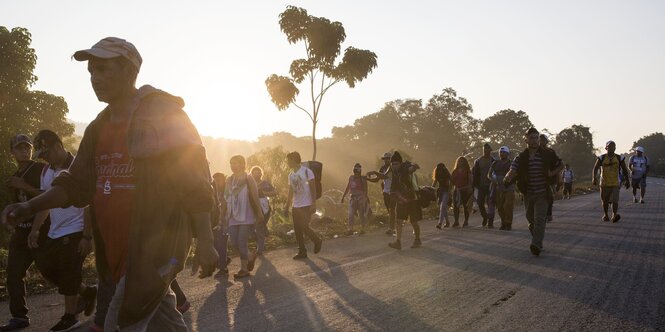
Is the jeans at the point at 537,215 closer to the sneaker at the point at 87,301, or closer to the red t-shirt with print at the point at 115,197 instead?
the sneaker at the point at 87,301

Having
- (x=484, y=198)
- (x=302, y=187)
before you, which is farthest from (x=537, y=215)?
(x=484, y=198)

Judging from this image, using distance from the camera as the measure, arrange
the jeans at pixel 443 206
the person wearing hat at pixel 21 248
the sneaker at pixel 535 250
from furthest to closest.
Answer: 1. the jeans at pixel 443 206
2. the sneaker at pixel 535 250
3. the person wearing hat at pixel 21 248

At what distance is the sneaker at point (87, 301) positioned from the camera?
565 centimetres

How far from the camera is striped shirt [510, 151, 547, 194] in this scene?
9.50 metres

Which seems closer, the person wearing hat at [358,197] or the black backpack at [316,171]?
the black backpack at [316,171]

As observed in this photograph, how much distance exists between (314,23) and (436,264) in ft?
40.5

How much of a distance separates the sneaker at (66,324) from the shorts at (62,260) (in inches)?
9.5

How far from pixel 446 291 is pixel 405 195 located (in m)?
4.49

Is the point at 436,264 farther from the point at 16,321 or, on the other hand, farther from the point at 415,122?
the point at 415,122

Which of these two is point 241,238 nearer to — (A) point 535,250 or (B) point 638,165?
(A) point 535,250

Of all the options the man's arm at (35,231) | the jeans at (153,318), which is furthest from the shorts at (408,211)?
the jeans at (153,318)

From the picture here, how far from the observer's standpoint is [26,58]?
65.4ft

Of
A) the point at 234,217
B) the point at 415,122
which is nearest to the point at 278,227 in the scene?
the point at 234,217

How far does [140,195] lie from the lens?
2.57 metres
